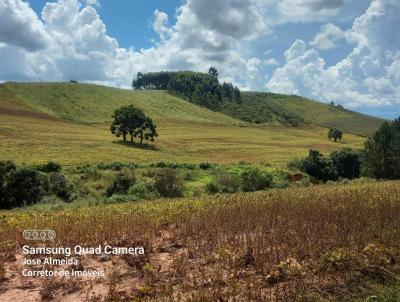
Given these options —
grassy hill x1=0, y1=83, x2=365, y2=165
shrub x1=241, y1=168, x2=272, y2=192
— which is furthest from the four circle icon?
grassy hill x1=0, y1=83, x2=365, y2=165

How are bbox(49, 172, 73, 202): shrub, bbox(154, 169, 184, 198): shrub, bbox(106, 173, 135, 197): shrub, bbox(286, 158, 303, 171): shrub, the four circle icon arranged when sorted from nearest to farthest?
the four circle icon, bbox(49, 172, 73, 202): shrub, bbox(154, 169, 184, 198): shrub, bbox(106, 173, 135, 197): shrub, bbox(286, 158, 303, 171): shrub

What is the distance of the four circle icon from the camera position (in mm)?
11875

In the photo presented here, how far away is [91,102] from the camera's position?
144125mm

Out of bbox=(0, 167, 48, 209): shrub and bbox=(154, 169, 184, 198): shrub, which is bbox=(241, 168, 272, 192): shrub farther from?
bbox=(0, 167, 48, 209): shrub

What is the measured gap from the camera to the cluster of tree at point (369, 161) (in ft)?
232

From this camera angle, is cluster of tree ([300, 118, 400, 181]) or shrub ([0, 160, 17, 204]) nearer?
shrub ([0, 160, 17, 204])

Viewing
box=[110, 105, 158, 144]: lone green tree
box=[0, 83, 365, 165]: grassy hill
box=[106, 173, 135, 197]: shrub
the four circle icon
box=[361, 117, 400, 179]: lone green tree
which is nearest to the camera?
the four circle icon

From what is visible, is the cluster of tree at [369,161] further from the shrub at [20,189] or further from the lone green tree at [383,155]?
the shrub at [20,189]

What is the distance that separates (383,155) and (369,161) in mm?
2364

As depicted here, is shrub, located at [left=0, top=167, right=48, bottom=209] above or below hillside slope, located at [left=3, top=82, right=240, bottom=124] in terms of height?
below

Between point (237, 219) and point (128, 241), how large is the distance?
312cm

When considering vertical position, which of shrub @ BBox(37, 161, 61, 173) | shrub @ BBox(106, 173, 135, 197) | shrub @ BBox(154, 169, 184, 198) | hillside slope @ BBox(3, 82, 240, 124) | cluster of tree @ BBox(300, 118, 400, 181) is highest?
hillside slope @ BBox(3, 82, 240, 124)

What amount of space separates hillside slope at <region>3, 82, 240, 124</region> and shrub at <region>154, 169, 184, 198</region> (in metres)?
85.7

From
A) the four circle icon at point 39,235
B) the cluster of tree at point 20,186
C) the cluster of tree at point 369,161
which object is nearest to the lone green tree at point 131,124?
the cluster of tree at point 369,161
